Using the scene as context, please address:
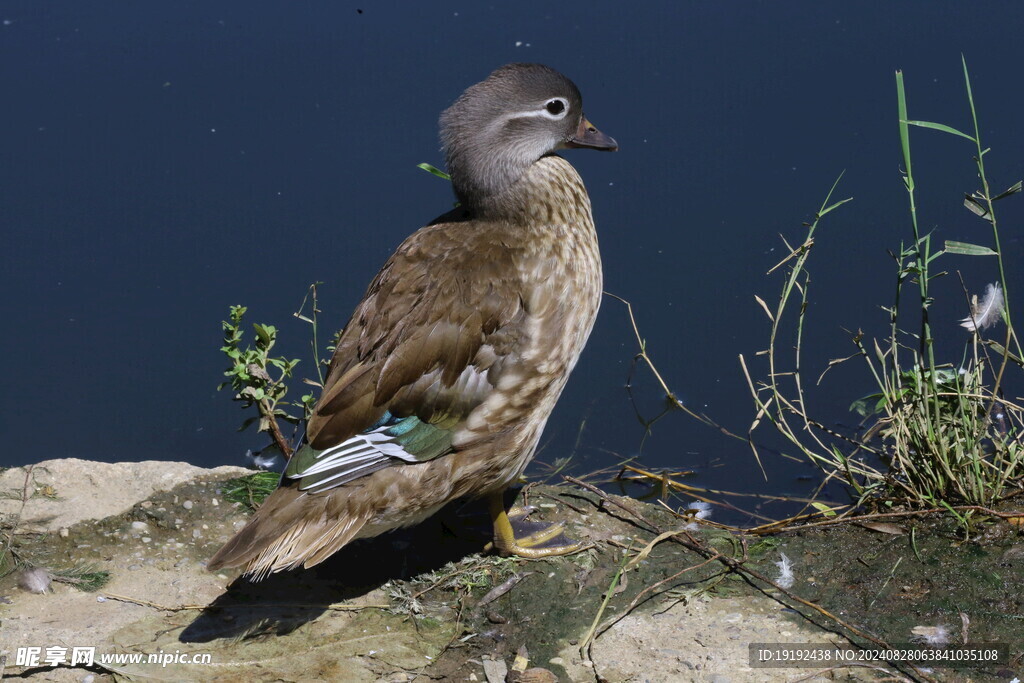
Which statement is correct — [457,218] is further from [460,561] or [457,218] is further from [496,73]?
[460,561]

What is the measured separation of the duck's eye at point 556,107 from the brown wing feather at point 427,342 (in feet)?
1.79

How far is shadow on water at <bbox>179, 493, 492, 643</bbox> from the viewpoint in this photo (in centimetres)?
341

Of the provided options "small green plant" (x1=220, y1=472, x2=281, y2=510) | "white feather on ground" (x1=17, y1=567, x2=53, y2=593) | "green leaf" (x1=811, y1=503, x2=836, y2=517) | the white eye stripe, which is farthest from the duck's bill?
"white feather on ground" (x1=17, y1=567, x2=53, y2=593)

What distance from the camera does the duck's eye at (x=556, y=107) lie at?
12.3ft

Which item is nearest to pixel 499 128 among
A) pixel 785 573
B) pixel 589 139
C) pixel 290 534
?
pixel 589 139

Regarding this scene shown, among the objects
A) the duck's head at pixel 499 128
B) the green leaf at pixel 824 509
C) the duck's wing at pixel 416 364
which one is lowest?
the green leaf at pixel 824 509

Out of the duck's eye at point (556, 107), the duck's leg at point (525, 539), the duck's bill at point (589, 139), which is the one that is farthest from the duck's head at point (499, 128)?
the duck's leg at point (525, 539)

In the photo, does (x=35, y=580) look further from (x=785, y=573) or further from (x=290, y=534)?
(x=785, y=573)

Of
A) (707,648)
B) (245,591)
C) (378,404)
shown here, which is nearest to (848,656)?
(707,648)

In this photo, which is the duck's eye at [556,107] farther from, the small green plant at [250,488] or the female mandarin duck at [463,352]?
the small green plant at [250,488]

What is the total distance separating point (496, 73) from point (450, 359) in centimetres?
103

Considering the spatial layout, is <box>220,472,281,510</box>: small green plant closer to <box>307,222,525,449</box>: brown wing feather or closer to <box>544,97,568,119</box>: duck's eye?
<box>307,222,525,449</box>: brown wing feather

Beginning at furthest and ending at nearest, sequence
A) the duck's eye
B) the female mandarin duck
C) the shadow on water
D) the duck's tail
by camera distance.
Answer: the duck's eye < the shadow on water < the female mandarin duck < the duck's tail

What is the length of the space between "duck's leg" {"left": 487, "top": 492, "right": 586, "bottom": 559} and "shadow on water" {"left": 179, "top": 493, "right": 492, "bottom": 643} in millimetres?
137
